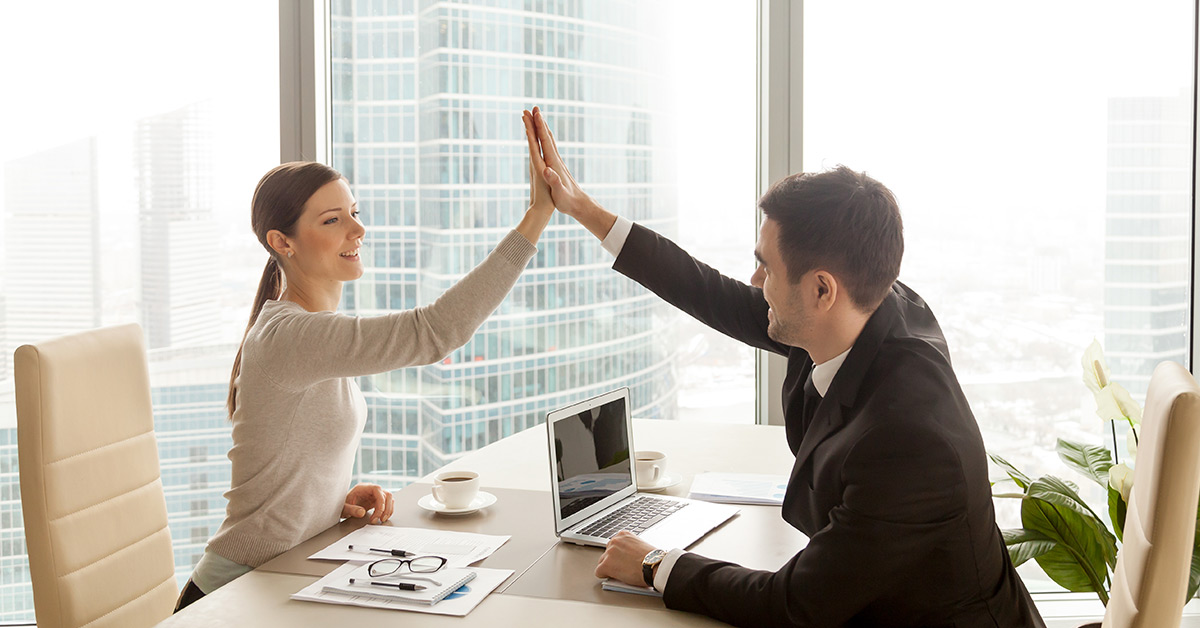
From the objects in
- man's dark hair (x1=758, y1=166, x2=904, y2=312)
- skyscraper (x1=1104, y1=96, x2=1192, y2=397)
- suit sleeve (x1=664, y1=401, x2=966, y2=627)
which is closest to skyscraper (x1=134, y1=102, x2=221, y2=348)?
man's dark hair (x1=758, y1=166, x2=904, y2=312)

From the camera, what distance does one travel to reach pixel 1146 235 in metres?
2.91

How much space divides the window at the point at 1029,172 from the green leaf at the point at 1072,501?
27.6 inches

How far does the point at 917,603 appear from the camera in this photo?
1.30 m

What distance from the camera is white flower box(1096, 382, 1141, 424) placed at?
2076 mm

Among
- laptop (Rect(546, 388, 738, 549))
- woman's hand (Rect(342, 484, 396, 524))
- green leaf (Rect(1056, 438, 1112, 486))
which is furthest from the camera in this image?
green leaf (Rect(1056, 438, 1112, 486))

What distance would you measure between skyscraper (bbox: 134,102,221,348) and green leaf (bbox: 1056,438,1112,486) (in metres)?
2.60

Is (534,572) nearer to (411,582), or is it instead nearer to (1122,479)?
(411,582)

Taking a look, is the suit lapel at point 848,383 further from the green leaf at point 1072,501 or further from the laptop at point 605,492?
the green leaf at point 1072,501

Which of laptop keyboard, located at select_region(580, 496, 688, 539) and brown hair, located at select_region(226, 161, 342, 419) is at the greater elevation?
brown hair, located at select_region(226, 161, 342, 419)

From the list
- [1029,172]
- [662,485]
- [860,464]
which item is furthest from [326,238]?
[1029,172]

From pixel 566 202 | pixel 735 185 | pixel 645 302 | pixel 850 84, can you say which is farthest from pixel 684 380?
pixel 566 202

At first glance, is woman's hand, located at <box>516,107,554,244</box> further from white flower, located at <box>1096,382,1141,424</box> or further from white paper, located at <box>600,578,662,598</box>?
white flower, located at <box>1096,382,1141,424</box>

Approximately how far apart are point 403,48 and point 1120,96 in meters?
2.28

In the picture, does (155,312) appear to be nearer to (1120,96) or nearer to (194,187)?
(194,187)
